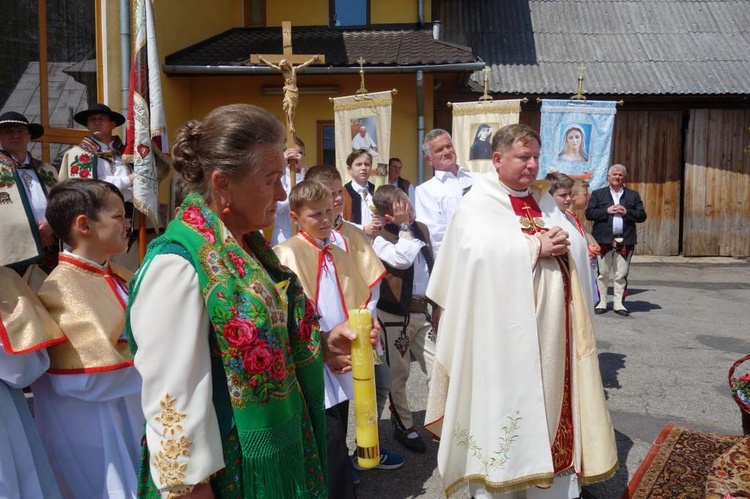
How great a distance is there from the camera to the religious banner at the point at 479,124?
852cm

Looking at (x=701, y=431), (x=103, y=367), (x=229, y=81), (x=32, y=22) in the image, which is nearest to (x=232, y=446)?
(x=103, y=367)

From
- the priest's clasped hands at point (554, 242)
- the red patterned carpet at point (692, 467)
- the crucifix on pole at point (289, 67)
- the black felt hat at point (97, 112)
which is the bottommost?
the red patterned carpet at point (692, 467)

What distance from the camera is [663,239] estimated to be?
528 inches

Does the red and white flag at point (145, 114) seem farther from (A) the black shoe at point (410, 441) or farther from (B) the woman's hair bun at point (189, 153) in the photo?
(B) the woman's hair bun at point (189, 153)

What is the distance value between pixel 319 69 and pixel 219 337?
29.0 ft

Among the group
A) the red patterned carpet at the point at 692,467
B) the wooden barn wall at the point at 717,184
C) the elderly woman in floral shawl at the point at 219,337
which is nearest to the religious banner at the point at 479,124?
the red patterned carpet at the point at 692,467

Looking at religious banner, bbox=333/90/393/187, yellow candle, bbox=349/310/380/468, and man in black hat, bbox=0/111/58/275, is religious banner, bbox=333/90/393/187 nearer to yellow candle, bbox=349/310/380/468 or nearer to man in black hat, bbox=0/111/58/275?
man in black hat, bbox=0/111/58/275

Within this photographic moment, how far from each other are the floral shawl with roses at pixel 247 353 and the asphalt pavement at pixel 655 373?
2.24 meters

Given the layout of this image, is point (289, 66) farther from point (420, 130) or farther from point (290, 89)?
point (420, 130)

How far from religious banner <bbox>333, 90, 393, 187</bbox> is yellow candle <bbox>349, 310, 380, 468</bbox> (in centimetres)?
649

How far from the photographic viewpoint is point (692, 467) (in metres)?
4.07

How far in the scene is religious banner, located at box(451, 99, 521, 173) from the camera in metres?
8.52

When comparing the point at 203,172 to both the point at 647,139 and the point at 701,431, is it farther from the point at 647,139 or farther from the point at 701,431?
the point at 647,139

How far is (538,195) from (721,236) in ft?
37.2
